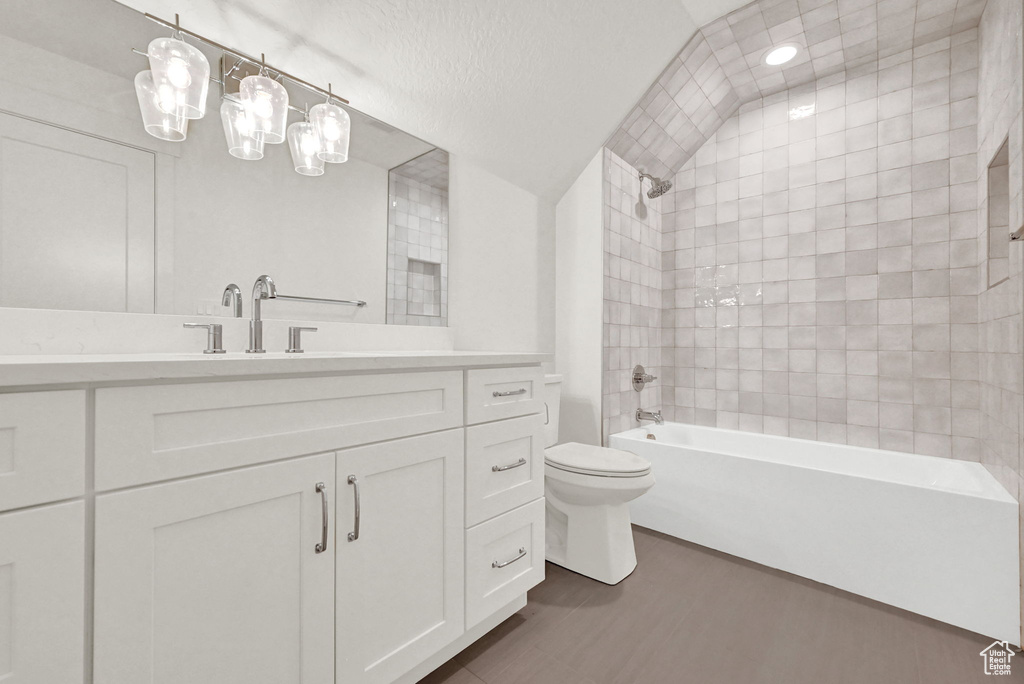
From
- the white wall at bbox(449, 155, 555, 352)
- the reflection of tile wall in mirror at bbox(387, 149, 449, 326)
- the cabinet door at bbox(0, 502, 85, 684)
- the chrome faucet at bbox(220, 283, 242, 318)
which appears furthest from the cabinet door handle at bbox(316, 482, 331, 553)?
the white wall at bbox(449, 155, 555, 352)

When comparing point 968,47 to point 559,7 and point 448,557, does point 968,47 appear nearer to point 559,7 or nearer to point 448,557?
point 559,7

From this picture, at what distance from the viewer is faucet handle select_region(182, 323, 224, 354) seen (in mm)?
1158

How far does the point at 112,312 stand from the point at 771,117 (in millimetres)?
3165

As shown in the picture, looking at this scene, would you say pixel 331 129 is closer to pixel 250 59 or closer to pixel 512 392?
pixel 250 59

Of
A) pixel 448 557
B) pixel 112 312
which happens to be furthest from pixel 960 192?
pixel 112 312

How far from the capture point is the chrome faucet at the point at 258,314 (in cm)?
125

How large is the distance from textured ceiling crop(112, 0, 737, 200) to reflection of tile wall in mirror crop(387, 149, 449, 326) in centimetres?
17

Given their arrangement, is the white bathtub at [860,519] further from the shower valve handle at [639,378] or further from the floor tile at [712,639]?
the shower valve handle at [639,378]

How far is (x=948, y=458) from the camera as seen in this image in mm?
2059

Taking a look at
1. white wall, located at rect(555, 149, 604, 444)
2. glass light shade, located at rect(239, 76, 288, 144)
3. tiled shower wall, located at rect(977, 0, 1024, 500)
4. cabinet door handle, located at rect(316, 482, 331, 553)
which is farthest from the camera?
white wall, located at rect(555, 149, 604, 444)

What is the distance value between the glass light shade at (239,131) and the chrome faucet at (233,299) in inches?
16.7

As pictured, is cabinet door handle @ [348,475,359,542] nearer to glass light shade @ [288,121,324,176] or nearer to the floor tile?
the floor tile

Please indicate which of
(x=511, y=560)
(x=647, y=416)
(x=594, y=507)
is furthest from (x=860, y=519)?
(x=511, y=560)

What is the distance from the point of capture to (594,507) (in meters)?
1.80
